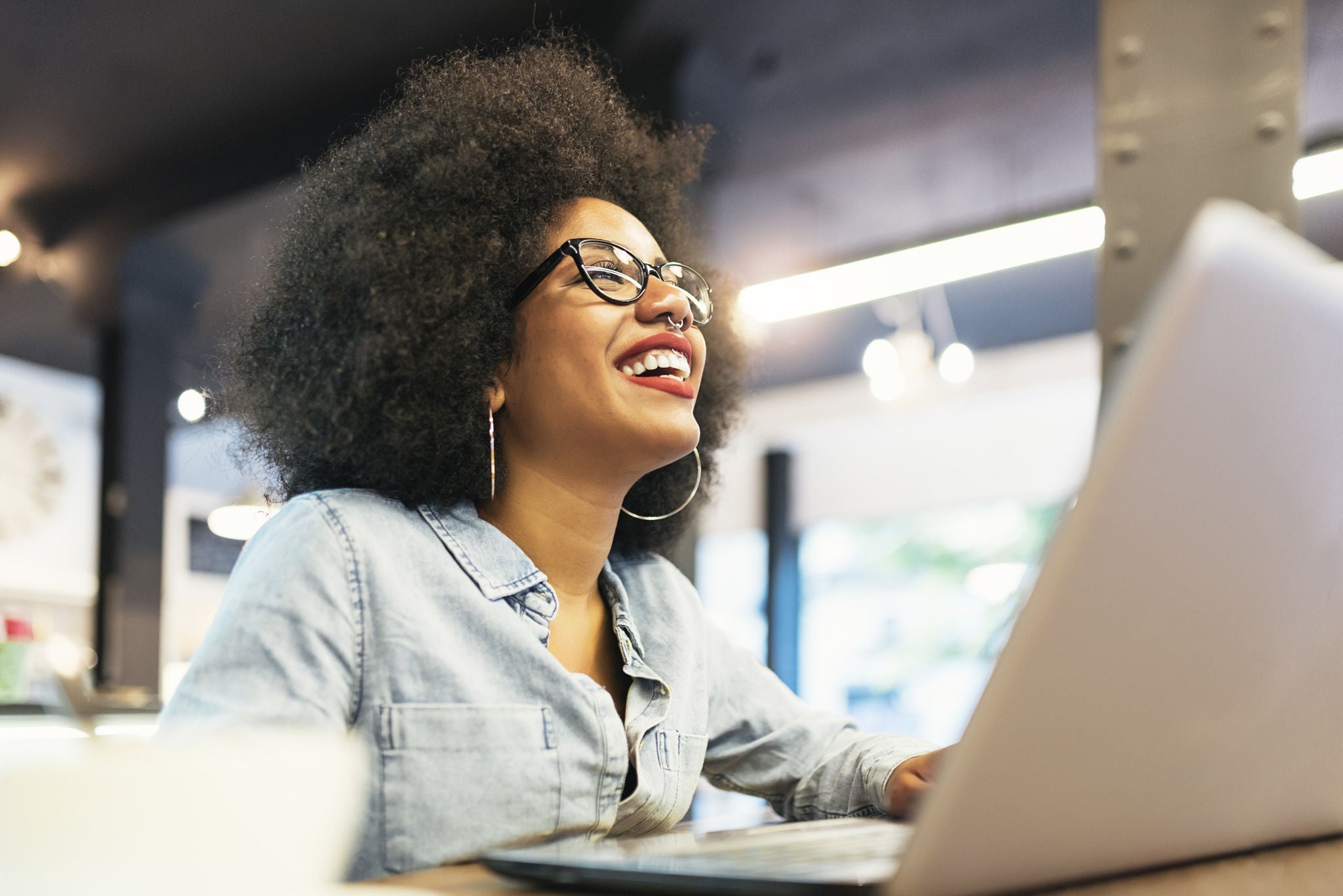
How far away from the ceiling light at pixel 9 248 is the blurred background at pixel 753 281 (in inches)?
→ 0.5

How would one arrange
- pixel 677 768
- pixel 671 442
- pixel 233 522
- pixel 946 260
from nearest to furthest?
pixel 677 768, pixel 671 442, pixel 946 260, pixel 233 522

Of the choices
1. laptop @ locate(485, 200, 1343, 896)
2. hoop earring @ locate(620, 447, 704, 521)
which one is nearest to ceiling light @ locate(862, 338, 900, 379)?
hoop earring @ locate(620, 447, 704, 521)

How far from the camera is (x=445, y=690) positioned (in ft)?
3.00

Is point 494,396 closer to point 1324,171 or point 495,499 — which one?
point 495,499

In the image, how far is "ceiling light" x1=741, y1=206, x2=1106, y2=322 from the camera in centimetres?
438

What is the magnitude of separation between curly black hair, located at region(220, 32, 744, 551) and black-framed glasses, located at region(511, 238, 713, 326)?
28 mm

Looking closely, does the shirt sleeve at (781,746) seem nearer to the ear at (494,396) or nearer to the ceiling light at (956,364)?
the ear at (494,396)

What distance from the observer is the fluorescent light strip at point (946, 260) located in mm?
4281

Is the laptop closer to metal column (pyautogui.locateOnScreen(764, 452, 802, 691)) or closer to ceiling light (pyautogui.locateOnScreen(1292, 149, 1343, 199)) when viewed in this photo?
ceiling light (pyautogui.locateOnScreen(1292, 149, 1343, 199))

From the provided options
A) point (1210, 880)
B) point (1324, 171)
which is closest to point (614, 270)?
point (1210, 880)

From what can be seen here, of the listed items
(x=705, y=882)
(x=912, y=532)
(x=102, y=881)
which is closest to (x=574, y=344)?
(x=705, y=882)

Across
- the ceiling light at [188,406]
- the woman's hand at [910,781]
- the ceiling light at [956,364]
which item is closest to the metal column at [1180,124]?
the woman's hand at [910,781]

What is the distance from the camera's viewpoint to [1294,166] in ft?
3.13

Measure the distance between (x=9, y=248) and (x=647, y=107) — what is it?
3338 millimetres
